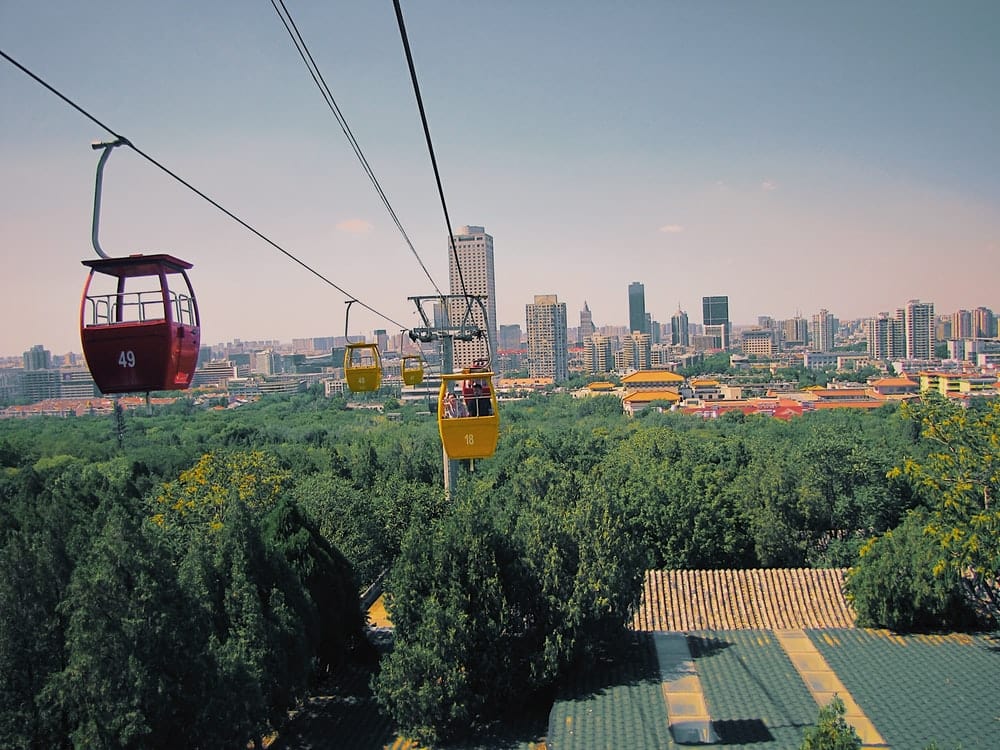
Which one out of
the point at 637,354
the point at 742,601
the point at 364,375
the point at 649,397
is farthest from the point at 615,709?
the point at 637,354

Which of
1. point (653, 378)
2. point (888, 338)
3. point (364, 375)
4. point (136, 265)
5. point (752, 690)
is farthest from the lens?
point (888, 338)

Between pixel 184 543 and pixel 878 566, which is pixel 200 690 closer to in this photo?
pixel 184 543

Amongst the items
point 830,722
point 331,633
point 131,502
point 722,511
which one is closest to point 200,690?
point 331,633

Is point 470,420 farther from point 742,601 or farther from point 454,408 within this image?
point 742,601

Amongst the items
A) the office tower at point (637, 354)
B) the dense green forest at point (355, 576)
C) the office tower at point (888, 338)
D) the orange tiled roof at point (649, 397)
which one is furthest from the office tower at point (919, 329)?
the dense green forest at point (355, 576)

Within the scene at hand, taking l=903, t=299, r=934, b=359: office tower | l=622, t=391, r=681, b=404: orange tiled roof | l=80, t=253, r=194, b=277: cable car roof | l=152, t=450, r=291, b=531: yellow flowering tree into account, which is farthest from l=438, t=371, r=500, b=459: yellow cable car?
l=903, t=299, r=934, b=359: office tower

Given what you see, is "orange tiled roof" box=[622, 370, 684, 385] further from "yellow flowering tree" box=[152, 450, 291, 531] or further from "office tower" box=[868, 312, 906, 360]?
"yellow flowering tree" box=[152, 450, 291, 531]
